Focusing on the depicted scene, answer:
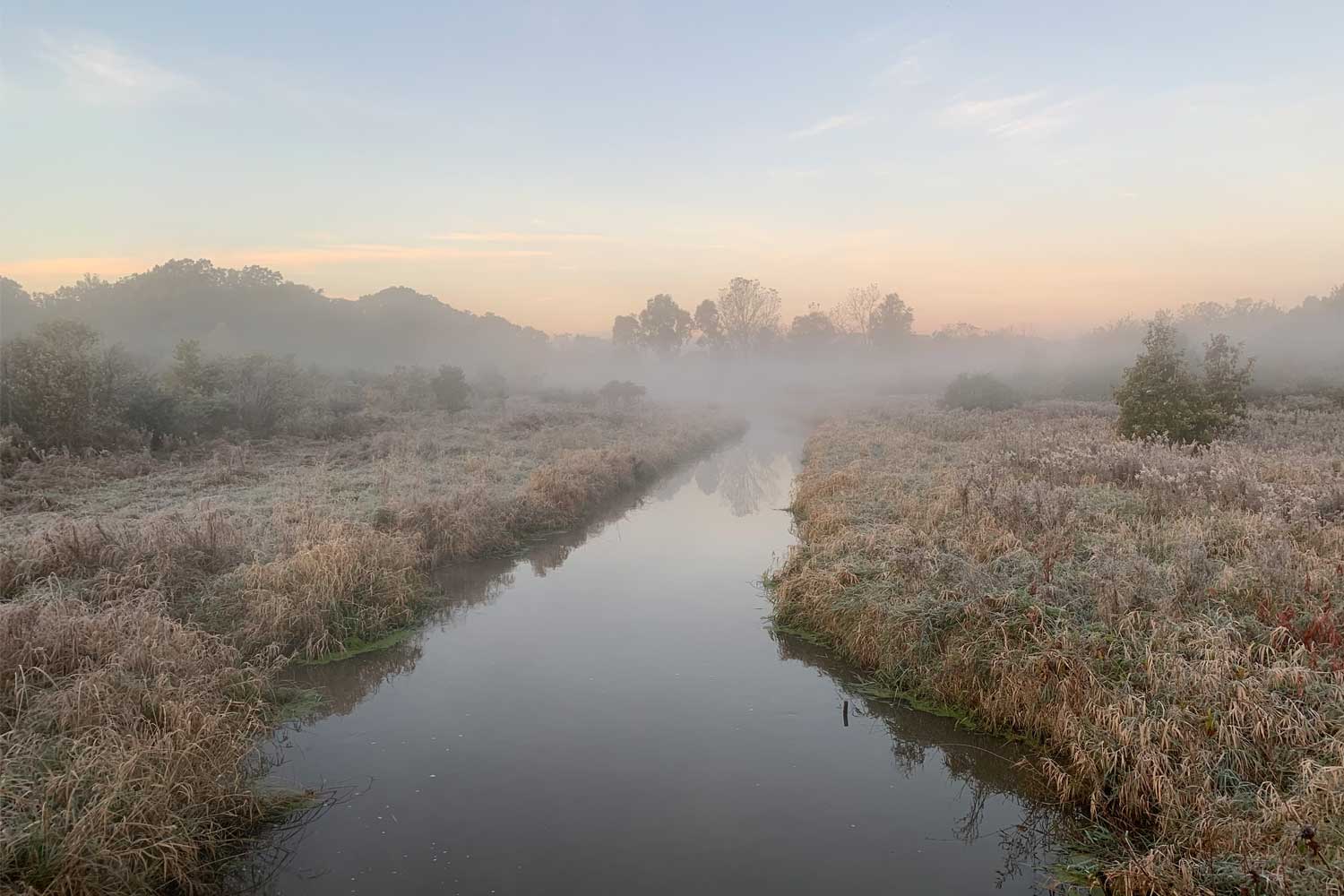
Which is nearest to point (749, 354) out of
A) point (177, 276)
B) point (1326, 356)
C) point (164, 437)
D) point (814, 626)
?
point (1326, 356)

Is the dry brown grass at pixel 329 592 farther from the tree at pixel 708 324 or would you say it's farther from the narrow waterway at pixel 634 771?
the tree at pixel 708 324

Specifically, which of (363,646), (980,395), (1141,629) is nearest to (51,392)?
(363,646)

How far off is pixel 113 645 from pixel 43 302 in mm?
76600

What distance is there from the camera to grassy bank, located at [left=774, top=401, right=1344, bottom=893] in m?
5.84

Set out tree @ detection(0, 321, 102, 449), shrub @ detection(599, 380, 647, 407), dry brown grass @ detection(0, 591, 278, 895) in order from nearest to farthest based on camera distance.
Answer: dry brown grass @ detection(0, 591, 278, 895) → tree @ detection(0, 321, 102, 449) → shrub @ detection(599, 380, 647, 407)

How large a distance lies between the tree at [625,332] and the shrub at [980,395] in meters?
71.2

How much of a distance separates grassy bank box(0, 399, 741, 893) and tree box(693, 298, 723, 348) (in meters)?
80.9

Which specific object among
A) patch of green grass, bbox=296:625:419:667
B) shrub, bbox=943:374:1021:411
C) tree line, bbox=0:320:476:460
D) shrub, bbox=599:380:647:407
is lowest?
patch of green grass, bbox=296:625:419:667

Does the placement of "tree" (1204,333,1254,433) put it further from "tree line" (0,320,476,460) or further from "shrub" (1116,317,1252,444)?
"tree line" (0,320,476,460)

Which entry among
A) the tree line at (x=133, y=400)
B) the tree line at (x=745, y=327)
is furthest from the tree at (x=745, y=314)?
the tree line at (x=133, y=400)

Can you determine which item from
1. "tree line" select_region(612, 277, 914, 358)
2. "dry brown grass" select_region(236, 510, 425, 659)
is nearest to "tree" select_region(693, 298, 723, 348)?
"tree line" select_region(612, 277, 914, 358)

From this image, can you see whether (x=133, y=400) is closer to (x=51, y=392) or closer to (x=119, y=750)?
(x=51, y=392)

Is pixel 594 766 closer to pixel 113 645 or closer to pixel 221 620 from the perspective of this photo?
pixel 113 645

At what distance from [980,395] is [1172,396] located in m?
23.7
